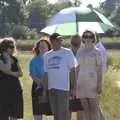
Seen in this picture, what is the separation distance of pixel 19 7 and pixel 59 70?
7578cm

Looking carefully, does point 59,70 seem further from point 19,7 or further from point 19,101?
point 19,7

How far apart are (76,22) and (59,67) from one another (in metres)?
3.12

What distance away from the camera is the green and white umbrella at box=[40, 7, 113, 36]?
11867mm

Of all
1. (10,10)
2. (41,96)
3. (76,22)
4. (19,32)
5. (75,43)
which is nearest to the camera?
(41,96)

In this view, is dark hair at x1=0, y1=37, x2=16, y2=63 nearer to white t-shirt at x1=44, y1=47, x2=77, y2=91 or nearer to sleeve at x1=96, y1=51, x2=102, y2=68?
white t-shirt at x1=44, y1=47, x2=77, y2=91

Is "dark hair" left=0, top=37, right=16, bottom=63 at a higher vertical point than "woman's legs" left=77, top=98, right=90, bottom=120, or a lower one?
higher

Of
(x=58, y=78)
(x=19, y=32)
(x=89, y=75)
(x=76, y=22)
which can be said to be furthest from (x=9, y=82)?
(x=19, y=32)

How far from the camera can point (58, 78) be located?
29.7 feet

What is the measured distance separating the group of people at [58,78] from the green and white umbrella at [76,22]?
5.67ft

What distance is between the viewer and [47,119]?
11703mm

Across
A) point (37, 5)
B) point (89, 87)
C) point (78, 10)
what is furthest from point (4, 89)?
point (37, 5)

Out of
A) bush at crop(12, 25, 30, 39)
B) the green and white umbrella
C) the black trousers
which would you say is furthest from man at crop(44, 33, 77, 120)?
bush at crop(12, 25, 30, 39)

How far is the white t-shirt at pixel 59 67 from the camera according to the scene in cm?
906

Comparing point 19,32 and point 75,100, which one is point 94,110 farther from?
point 19,32
